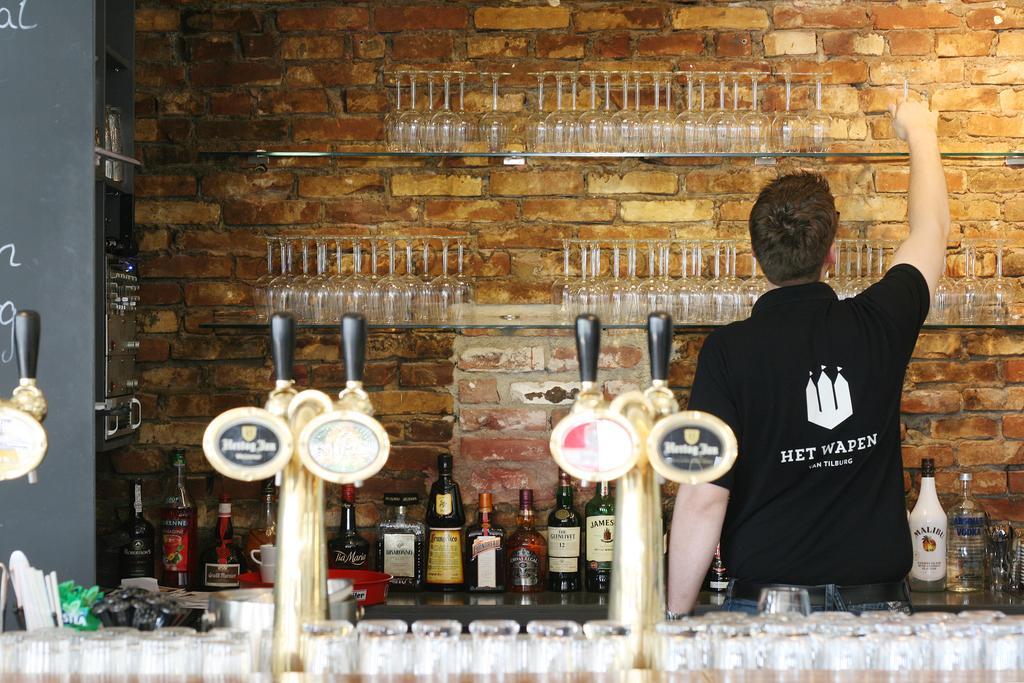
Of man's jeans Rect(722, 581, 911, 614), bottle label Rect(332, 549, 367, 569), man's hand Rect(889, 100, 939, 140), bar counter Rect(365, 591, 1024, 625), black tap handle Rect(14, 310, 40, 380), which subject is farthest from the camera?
bottle label Rect(332, 549, 367, 569)

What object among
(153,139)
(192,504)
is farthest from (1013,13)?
(192,504)

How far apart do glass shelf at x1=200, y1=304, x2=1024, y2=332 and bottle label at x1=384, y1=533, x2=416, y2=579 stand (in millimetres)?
612

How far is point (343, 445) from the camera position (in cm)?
160

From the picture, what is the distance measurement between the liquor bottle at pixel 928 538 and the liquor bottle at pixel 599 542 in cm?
85

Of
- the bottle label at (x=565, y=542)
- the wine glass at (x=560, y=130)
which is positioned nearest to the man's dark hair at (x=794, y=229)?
the wine glass at (x=560, y=130)

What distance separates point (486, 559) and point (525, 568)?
116 mm

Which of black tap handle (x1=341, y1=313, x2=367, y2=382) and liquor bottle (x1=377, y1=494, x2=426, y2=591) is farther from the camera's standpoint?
liquor bottle (x1=377, y1=494, x2=426, y2=591)

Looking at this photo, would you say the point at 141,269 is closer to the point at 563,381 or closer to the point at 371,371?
the point at 371,371

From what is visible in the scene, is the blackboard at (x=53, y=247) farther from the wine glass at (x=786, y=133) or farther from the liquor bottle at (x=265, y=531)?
the wine glass at (x=786, y=133)

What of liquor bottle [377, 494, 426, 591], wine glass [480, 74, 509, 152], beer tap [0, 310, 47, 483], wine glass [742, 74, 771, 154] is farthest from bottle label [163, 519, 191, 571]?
wine glass [742, 74, 771, 154]

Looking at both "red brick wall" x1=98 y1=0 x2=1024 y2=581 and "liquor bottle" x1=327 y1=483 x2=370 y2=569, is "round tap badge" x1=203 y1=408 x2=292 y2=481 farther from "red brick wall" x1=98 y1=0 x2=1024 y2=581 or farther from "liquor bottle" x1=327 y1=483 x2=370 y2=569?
"red brick wall" x1=98 y1=0 x2=1024 y2=581

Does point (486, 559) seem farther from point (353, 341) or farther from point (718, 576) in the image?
point (353, 341)

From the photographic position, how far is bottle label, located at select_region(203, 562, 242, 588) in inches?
139

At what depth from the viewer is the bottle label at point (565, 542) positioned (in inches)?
138
